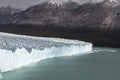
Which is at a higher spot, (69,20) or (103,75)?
(69,20)

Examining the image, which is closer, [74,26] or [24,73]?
[24,73]

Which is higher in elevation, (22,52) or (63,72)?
(22,52)

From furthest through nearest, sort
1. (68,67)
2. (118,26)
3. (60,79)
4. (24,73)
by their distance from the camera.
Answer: (118,26), (68,67), (24,73), (60,79)

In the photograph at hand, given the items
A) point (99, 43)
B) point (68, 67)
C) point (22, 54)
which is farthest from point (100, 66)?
point (99, 43)

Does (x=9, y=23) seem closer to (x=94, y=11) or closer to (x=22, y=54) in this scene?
(x=94, y=11)

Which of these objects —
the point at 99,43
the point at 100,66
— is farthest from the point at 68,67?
the point at 99,43

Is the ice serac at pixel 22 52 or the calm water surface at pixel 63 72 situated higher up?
the ice serac at pixel 22 52

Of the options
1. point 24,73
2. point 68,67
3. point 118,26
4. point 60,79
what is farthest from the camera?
point 118,26

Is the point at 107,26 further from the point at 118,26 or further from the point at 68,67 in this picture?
the point at 68,67

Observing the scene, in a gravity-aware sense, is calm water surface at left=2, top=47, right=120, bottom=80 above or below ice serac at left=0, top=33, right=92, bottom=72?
below
